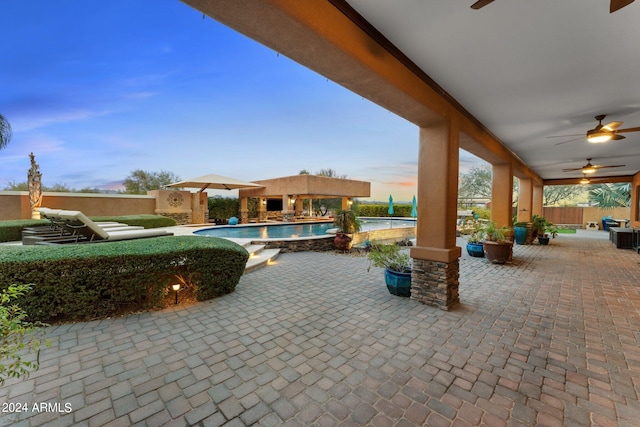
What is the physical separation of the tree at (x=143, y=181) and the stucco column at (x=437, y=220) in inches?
1043

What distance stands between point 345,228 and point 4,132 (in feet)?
41.4

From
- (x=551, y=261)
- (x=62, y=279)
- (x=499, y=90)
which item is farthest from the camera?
(x=551, y=261)

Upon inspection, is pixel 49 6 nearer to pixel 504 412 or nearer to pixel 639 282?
pixel 504 412

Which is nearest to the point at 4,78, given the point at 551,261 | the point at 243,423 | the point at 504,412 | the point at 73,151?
the point at 73,151

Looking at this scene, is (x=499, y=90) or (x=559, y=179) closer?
(x=499, y=90)

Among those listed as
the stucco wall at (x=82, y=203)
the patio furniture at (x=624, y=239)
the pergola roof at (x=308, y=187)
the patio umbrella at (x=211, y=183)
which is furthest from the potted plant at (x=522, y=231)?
the stucco wall at (x=82, y=203)

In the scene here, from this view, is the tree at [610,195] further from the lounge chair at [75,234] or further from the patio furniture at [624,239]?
the lounge chair at [75,234]

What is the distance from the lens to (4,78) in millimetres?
11344

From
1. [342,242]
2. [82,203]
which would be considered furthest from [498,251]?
[82,203]

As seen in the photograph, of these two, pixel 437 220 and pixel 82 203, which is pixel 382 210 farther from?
pixel 82 203

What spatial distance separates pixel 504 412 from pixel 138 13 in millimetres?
11138

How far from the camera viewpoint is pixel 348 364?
8.75ft

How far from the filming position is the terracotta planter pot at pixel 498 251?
7.13 m

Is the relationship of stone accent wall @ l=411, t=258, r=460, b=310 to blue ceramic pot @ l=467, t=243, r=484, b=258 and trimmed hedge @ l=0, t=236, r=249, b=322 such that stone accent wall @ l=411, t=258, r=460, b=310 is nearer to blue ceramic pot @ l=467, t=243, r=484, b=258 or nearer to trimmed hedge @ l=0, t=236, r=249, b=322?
trimmed hedge @ l=0, t=236, r=249, b=322
